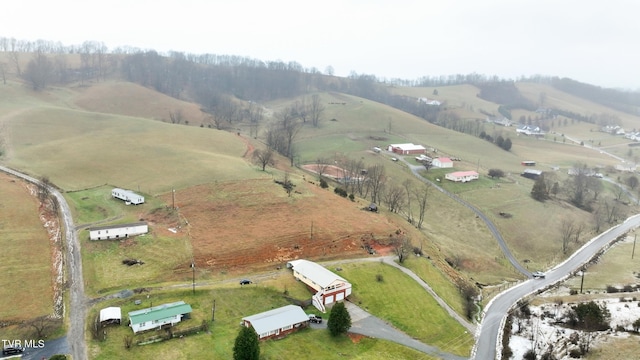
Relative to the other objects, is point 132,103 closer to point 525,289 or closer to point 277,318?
point 277,318

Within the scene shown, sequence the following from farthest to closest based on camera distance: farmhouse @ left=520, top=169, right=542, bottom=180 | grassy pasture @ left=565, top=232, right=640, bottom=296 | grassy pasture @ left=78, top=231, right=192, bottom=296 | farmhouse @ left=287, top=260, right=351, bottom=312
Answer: farmhouse @ left=520, top=169, right=542, bottom=180 → grassy pasture @ left=565, top=232, right=640, bottom=296 → farmhouse @ left=287, top=260, right=351, bottom=312 → grassy pasture @ left=78, top=231, right=192, bottom=296

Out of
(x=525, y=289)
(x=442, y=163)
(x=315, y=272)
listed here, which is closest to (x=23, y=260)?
(x=315, y=272)

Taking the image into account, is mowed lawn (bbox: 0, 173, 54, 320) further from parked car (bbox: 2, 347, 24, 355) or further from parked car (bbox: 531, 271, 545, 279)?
parked car (bbox: 531, 271, 545, 279)

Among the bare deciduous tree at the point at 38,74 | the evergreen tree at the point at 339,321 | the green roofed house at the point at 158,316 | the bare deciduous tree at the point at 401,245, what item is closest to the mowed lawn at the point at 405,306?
the bare deciduous tree at the point at 401,245

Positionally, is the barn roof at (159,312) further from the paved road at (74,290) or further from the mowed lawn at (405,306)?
the mowed lawn at (405,306)

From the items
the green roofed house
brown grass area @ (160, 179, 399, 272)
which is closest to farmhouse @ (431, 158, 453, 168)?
brown grass area @ (160, 179, 399, 272)

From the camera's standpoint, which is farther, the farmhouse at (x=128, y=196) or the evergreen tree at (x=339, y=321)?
the farmhouse at (x=128, y=196)
